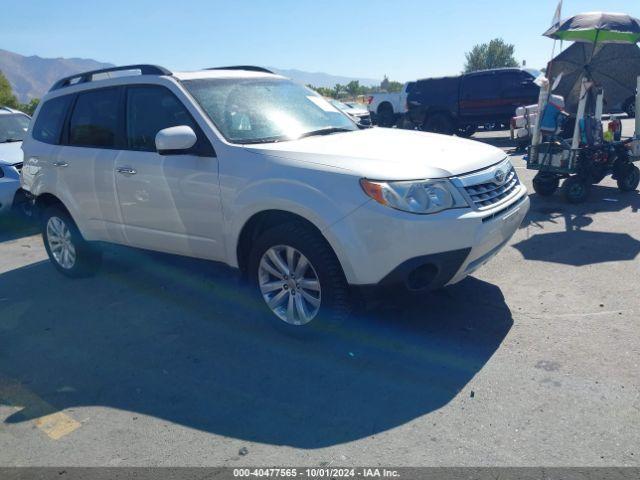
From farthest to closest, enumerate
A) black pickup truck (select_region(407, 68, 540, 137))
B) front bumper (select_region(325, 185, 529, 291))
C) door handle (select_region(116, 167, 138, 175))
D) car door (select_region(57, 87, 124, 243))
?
black pickup truck (select_region(407, 68, 540, 137)), car door (select_region(57, 87, 124, 243)), door handle (select_region(116, 167, 138, 175)), front bumper (select_region(325, 185, 529, 291))

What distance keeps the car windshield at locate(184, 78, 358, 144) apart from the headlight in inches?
44.4

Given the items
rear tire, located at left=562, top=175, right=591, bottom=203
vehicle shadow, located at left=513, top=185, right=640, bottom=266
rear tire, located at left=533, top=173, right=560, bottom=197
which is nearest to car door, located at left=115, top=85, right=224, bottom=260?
vehicle shadow, located at left=513, top=185, right=640, bottom=266

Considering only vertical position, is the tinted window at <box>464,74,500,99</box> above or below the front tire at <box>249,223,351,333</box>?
above

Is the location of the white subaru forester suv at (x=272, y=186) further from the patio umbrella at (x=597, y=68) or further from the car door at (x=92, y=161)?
the patio umbrella at (x=597, y=68)

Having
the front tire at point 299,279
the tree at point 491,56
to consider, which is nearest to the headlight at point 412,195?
the front tire at point 299,279

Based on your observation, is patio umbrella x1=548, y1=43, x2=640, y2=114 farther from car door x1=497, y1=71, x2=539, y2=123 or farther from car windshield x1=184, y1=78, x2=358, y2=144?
car windshield x1=184, y1=78, x2=358, y2=144

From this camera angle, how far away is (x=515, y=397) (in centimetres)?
320

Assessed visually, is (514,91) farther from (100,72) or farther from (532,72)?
(100,72)

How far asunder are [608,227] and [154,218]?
478 centimetres

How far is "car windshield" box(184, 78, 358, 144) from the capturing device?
4.36 metres

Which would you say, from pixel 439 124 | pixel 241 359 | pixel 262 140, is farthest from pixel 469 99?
pixel 241 359

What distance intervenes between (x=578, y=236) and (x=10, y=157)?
26.8 ft

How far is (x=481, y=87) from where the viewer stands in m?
16.6

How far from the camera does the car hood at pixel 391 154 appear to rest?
3.58 meters
